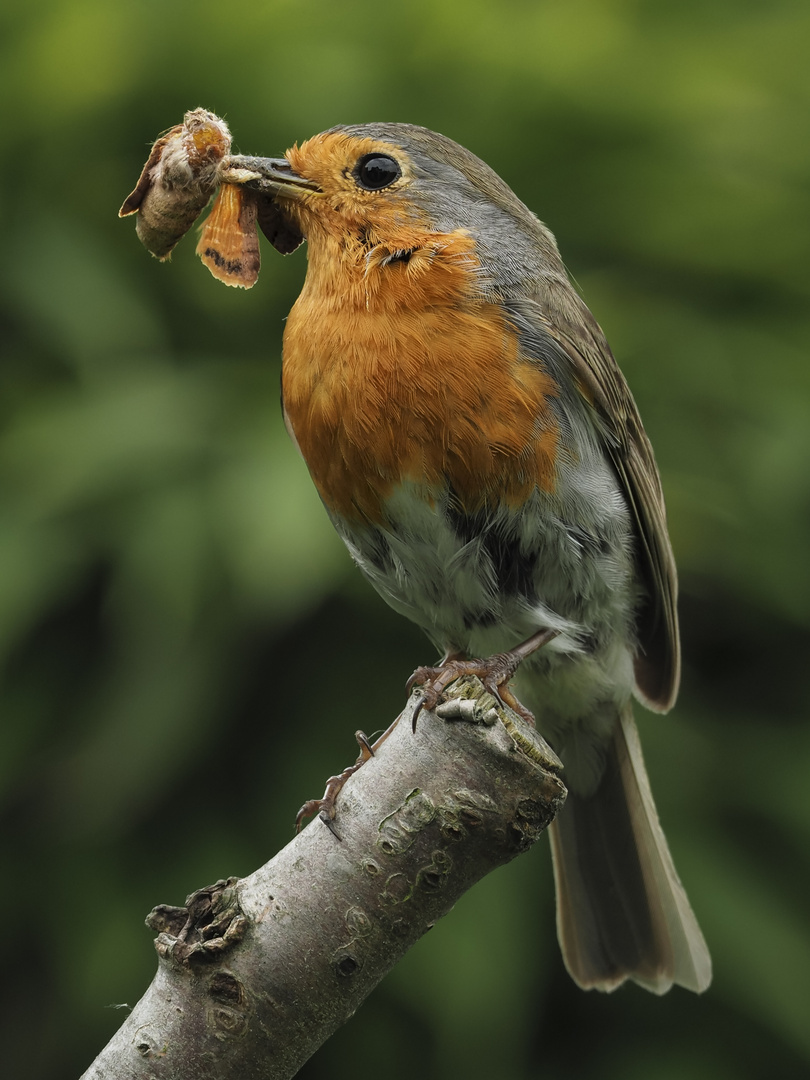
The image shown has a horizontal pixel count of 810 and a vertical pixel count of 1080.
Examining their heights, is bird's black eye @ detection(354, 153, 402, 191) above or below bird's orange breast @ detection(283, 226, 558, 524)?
above

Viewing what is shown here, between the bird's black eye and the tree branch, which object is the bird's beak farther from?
the tree branch

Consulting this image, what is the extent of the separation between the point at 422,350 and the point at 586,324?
438 mm

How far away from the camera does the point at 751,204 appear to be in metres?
3.60

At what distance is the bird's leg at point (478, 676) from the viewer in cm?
167

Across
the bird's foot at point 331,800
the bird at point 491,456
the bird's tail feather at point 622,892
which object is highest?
the bird at point 491,456

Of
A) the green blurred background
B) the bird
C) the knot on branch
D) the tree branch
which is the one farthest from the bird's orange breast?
the green blurred background

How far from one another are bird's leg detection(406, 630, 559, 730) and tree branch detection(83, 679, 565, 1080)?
0.07 m

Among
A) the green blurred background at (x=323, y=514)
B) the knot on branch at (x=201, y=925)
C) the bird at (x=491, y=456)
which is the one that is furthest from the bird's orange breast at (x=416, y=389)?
the green blurred background at (x=323, y=514)

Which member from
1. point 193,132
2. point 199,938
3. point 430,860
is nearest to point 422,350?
point 193,132

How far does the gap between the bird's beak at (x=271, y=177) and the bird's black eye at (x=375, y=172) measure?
0.08 meters

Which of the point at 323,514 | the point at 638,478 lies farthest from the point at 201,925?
the point at 323,514

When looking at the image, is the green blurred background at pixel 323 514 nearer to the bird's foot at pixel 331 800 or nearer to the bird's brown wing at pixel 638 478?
the bird's brown wing at pixel 638 478

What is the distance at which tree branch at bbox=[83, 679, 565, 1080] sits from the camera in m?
1.47

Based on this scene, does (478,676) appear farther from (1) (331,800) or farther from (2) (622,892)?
(2) (622,892)
